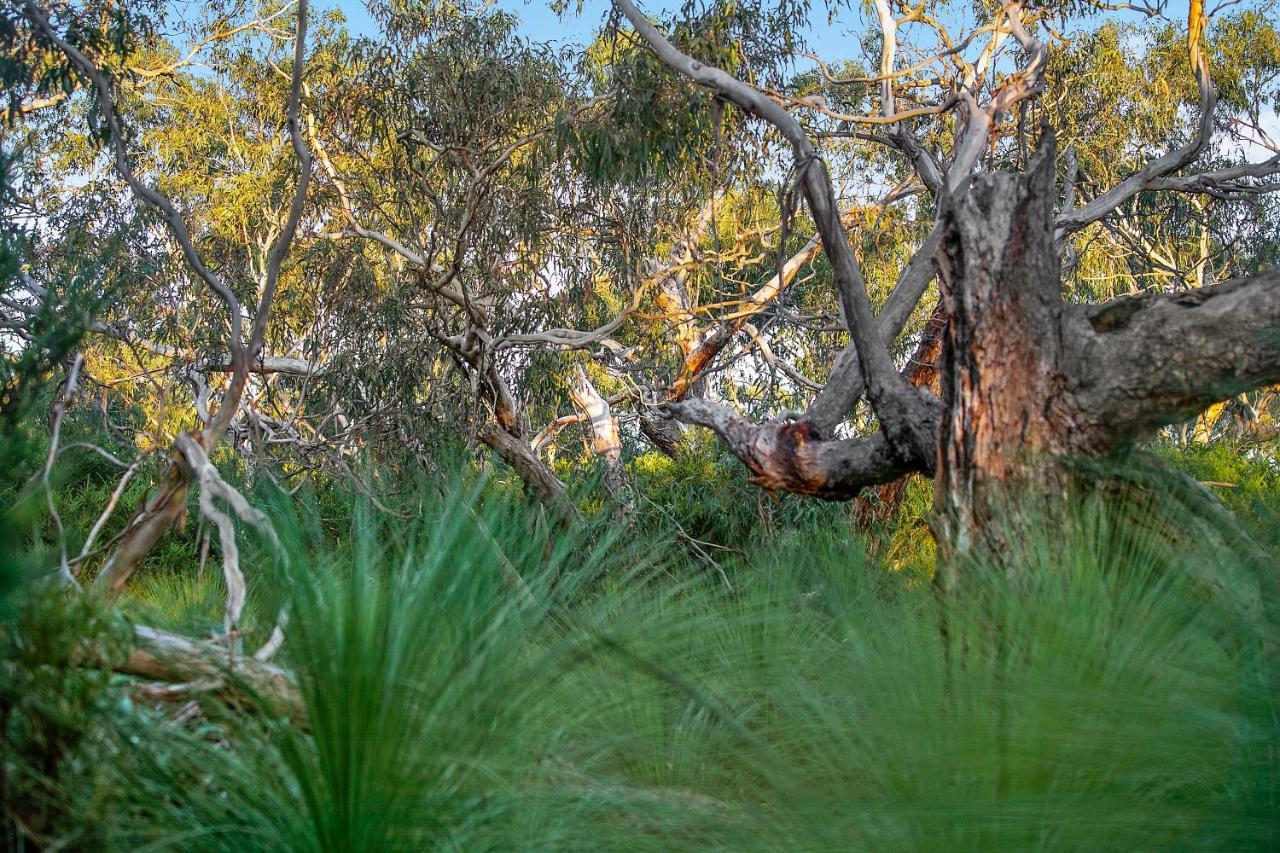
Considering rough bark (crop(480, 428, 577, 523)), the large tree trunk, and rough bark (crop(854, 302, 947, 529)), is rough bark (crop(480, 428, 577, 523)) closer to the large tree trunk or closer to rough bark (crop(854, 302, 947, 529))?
rough bark (crop(854, 302, 947, 529))

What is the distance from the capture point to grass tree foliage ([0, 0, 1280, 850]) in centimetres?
189

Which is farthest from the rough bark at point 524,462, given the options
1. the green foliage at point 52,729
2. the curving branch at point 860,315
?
the green foliage at point 52,729

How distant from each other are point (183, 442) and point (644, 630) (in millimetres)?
1405

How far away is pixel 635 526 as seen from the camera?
23.8 ft

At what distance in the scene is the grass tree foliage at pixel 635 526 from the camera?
1887 millimetres

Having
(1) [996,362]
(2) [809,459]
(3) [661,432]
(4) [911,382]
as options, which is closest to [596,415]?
(3) [661,432]

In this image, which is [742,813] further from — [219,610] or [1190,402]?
[219,610]

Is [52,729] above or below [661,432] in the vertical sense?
below

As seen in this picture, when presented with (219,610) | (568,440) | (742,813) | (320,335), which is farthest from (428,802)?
(568,440)

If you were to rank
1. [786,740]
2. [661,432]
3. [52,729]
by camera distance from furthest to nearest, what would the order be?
[661,432] → [786,740] → [52,729]

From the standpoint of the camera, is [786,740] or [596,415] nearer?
[786,740]

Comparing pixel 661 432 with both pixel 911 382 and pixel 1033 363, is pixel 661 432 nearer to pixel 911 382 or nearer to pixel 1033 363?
pixel 911 382

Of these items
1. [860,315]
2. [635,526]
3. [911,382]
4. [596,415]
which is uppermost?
[596,415]

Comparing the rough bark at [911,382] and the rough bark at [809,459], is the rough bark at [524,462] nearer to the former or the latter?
the rough bark at [911,382]
